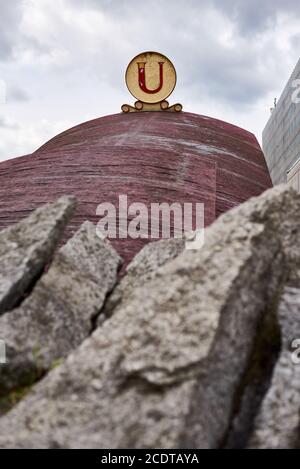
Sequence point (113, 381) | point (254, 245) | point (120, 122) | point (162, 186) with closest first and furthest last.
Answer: point (113, 381), point (254, 245), point (162, 186), point (120, 122)

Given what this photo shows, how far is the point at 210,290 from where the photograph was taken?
334 cm

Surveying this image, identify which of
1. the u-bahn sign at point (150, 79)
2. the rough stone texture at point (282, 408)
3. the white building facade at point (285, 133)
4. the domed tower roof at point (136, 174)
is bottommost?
the rough stone texture at point (282, 408)

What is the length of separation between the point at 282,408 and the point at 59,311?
1.58 metres

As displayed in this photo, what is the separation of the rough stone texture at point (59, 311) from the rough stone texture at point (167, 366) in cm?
43

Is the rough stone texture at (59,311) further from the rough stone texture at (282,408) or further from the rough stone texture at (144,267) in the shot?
the rough stone texture at (282,408)

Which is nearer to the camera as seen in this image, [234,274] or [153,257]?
[234,274]

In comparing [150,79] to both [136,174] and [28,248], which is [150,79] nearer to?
[136,174]

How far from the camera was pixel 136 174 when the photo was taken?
7.91 metres

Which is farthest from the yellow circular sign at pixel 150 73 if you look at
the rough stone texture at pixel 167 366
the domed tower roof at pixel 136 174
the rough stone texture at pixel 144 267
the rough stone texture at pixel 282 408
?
the rough stone texture at pixel 282 408

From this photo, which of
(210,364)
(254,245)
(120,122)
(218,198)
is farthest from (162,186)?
(120,122)

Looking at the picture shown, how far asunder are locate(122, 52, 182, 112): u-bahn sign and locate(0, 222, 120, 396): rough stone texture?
8.98 m

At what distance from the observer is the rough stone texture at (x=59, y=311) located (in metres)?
3.64

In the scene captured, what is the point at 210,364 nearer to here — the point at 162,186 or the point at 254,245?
the point at 254,245
